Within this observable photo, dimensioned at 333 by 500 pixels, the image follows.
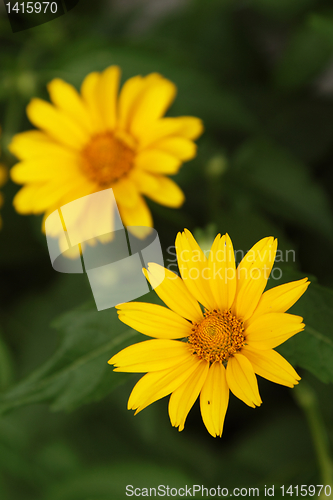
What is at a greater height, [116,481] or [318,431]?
[318,431]

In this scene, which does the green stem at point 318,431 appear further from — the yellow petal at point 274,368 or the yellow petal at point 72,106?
the yellow petal at point 72,106

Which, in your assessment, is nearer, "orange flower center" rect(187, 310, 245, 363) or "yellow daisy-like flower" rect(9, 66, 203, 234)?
"orange flower center" rect(187, 310, 245, 363)

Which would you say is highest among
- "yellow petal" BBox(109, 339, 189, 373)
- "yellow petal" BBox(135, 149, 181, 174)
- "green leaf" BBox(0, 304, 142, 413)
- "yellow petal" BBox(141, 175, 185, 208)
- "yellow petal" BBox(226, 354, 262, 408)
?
"yellow petal" BBox(135, 149, 181, 174)

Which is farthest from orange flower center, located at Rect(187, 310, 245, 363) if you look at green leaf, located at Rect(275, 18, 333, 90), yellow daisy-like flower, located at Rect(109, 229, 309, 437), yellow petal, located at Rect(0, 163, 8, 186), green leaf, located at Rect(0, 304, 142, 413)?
green leaf, located at Rect(275, 18, 333, 90)

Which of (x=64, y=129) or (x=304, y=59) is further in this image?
(x=304, y=59)

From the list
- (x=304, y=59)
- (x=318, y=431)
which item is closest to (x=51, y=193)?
(x=318, y=431)

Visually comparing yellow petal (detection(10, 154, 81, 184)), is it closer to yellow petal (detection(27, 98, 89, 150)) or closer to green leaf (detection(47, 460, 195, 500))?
yellow petal (detection(27, 98, 89, 150))

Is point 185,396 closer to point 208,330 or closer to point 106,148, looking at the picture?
point 208,330

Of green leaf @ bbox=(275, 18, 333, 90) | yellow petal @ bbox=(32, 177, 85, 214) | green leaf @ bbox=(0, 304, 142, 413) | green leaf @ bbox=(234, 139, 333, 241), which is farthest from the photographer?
green leaf @ bbox=(275, 18, 333, 90)
